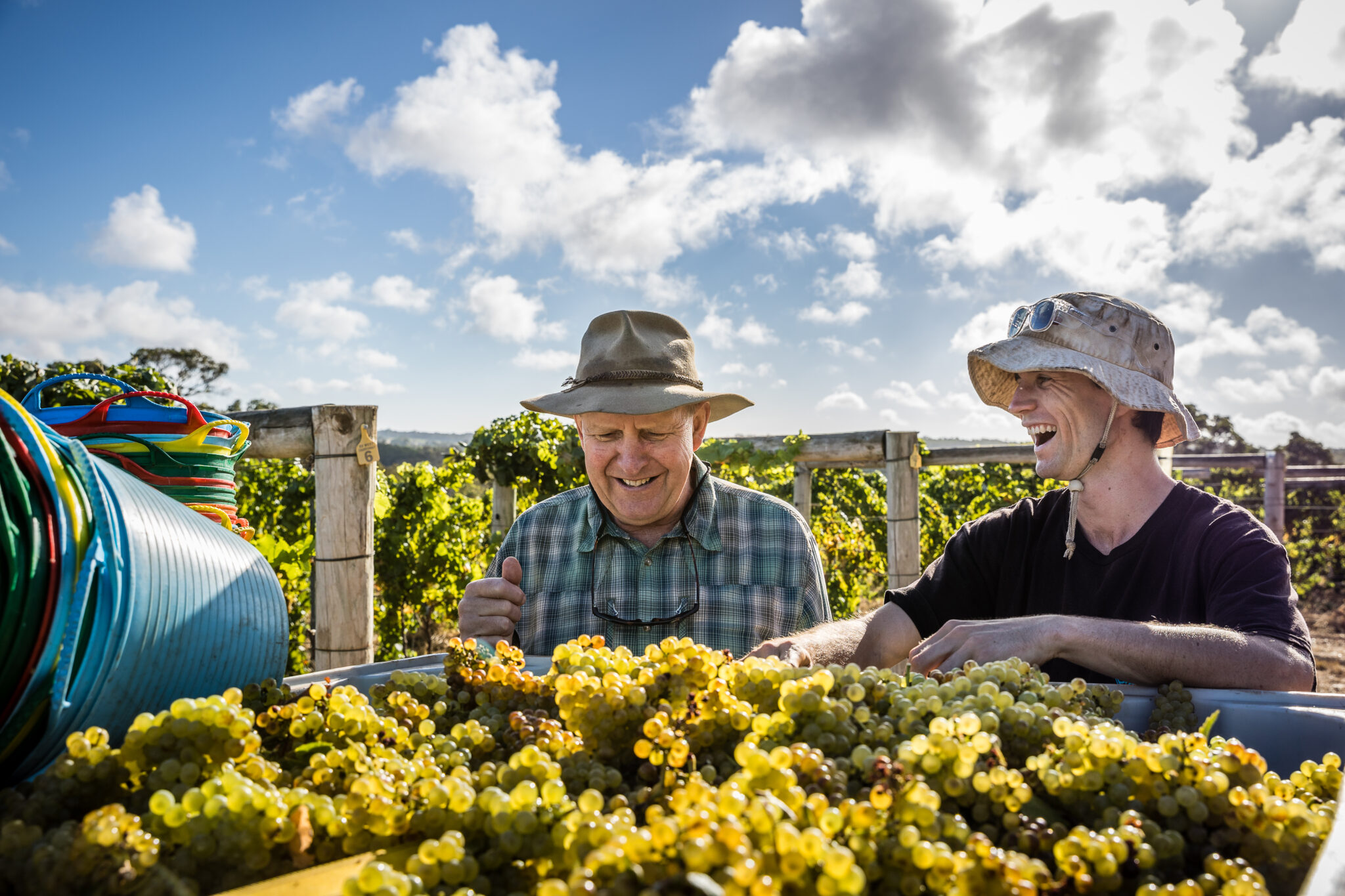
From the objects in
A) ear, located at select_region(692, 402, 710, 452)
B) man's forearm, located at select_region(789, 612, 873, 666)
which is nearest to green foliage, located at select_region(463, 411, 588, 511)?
ear, located at select_region(692, 402, 710, 452)

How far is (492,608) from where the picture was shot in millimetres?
1925

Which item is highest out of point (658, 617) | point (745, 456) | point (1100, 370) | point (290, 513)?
point (1100, 370)

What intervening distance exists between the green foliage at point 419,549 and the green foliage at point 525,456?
0.55m

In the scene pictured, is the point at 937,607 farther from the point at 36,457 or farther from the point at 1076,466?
the point at 36,457

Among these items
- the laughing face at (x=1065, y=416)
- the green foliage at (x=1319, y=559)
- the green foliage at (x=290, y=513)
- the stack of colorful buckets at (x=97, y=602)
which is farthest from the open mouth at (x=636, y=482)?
the green foliage at (x=1319, y=559)

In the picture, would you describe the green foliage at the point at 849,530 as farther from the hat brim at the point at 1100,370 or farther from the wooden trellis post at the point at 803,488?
the hat brim at the point at 1100,370

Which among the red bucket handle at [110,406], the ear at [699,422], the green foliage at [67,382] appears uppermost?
the green foliage at [67,382]

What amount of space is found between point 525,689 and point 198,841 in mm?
472

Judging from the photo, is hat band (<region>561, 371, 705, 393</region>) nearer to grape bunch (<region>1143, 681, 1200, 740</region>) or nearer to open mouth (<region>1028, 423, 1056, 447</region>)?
open mouth (<region>1028, 423, 1056, 447</region>)

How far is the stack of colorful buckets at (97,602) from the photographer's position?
83 cm

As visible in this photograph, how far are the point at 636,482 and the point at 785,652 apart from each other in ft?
4.93

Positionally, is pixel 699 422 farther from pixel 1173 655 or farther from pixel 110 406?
pixel 110 406

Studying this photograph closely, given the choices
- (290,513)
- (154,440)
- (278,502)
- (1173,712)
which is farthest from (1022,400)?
(278,502)

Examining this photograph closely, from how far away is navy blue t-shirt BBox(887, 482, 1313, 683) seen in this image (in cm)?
199
